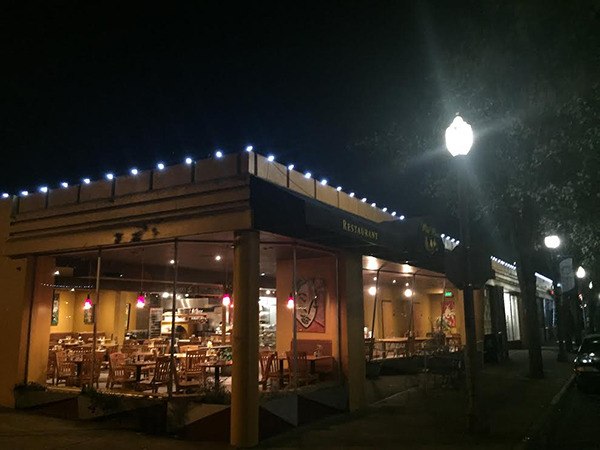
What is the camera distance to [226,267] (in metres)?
15.9

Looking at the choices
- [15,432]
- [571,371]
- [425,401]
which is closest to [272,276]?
[425,401]

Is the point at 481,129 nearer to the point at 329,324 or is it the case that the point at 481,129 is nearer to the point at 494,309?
the point at 329,324

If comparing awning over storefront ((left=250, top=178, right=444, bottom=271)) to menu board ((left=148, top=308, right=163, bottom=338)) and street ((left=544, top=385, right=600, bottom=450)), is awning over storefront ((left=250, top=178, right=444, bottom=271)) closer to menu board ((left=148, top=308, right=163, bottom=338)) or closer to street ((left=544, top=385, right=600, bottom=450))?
street ((left=544, top=385, right=600, bottom=450))

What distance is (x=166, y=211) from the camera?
9.88 m

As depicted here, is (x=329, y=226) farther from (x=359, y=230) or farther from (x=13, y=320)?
(x=13, y=320)

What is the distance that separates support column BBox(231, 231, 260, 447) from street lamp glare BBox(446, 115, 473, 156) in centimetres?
370

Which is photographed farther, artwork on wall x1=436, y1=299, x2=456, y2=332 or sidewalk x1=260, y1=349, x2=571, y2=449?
artwork on wall x1=436, y1=299, x2=456, y2=332

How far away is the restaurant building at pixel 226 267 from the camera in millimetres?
8938

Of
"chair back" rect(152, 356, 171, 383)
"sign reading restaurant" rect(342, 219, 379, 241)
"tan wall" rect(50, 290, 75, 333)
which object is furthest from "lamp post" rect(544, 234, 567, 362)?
"tan wall" rect(50, 290, 75, 333)

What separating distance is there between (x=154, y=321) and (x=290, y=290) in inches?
391

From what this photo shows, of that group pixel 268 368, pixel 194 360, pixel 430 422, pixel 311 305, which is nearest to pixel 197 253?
pixel 194 360

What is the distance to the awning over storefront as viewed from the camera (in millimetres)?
8930

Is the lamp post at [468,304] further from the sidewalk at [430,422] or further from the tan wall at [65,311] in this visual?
the tan wall at [65,311]

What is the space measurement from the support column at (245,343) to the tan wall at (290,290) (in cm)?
344
